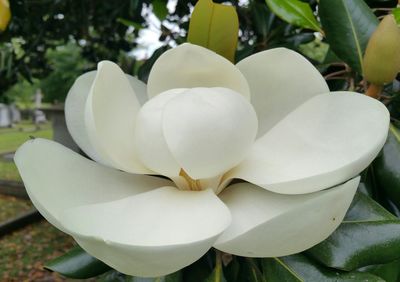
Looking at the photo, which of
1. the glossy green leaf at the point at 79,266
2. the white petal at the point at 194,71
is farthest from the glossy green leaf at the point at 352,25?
the glossy green leaf at the point at 79,266

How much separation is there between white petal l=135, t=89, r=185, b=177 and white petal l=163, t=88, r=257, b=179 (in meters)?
0.01

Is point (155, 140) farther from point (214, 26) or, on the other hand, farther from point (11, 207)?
point (11, 207)

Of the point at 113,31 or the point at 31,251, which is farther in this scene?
the point at 31,251

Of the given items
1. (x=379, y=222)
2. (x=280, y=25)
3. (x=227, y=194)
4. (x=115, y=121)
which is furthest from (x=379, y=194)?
(x=280, y=25)

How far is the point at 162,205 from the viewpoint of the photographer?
0.43 meters

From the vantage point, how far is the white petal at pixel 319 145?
41 centimetres

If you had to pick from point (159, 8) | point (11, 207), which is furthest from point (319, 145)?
point (11, 207)

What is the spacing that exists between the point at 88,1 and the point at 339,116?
1.69 m

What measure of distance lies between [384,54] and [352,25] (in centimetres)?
11

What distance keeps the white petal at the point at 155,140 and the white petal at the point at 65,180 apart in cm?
5

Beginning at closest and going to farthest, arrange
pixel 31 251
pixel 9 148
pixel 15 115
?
pixel 31 251 → pixel 9 148 → pixel 15 115

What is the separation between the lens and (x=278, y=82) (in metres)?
0.50

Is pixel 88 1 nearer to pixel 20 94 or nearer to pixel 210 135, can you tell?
pixel 210 135

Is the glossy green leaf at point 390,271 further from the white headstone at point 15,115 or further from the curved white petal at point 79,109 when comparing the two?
the white headstone at point 15,115
